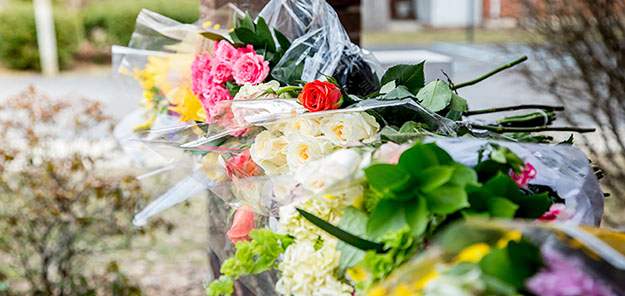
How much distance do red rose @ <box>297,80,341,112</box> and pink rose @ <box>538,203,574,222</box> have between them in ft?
1.39

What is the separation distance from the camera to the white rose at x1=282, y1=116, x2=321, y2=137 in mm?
1063

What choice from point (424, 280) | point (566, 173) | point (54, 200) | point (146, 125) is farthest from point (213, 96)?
point (54, 200)

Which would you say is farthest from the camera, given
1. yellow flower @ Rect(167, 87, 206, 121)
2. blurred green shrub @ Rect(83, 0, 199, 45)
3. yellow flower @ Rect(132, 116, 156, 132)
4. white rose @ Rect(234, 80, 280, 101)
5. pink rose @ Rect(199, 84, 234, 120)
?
blurred green shrub @ Rect(83, 0, 199, 45)

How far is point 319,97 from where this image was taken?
1.12 metres

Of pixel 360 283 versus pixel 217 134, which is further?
pixel 217 134

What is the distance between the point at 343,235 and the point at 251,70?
621mm

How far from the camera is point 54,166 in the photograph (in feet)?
9.98

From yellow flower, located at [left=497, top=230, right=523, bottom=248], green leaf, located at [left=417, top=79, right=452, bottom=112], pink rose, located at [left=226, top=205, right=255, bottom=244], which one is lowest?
pink rose, located at [left=226, top=205, right=255, bottom=244]

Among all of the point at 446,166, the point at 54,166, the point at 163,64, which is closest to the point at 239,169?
the point at 446,166

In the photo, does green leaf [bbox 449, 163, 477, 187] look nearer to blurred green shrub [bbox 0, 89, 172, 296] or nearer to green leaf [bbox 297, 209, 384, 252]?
green leaf [bbox 297, 209, 384, 252]

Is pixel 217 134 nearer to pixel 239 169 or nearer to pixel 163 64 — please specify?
pixel 239 169

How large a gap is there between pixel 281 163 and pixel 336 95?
17 cm

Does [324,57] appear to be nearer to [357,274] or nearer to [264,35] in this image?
[264,35]

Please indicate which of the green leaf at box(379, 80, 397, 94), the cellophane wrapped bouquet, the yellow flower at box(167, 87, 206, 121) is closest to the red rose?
the cellophane wrapped bouquet
